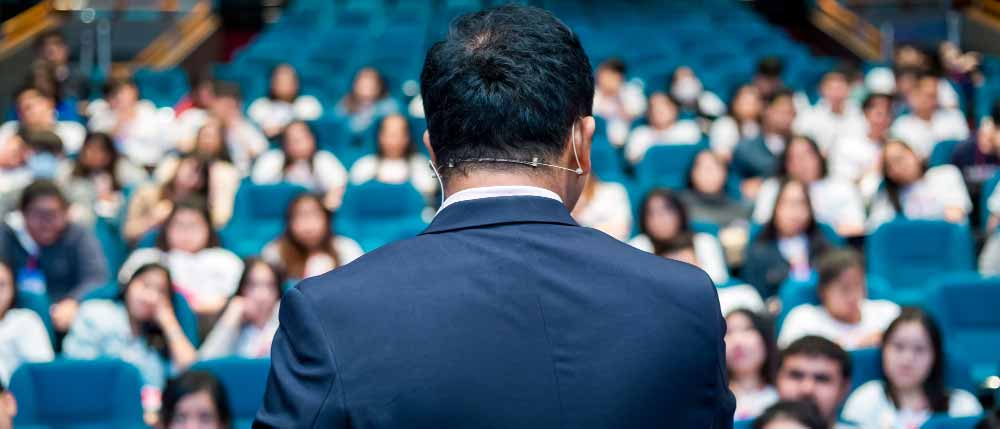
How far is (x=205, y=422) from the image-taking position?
275 cm

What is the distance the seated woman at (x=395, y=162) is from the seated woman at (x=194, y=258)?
1.25 meters

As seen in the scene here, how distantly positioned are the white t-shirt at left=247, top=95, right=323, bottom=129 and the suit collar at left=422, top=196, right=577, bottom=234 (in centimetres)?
563

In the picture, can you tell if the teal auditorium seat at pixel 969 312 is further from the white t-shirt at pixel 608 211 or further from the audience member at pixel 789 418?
the white t-shirt at pixel 608 211

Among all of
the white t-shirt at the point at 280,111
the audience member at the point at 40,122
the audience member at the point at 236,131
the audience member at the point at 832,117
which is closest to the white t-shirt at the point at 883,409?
the audience member at the point at 832,117

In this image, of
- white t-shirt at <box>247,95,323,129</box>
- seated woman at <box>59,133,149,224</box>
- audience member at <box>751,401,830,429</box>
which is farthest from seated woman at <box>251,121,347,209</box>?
audience member at <box>751,401,830,429</box>

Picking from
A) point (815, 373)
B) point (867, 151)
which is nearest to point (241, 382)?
point (815, 373)

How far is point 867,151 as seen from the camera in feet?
18.3

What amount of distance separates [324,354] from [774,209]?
11.8 feet

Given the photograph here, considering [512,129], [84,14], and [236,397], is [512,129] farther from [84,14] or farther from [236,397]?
[84,14]

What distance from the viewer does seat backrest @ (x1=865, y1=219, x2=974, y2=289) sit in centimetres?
419

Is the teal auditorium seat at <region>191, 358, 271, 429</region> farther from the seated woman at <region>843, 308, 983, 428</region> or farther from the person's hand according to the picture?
the seated woman at <region>843, 308, 983, 428</region>

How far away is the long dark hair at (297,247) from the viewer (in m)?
4.11

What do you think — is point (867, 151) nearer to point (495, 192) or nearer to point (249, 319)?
point (249, 319)

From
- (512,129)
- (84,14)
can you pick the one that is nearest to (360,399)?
(512,129)
